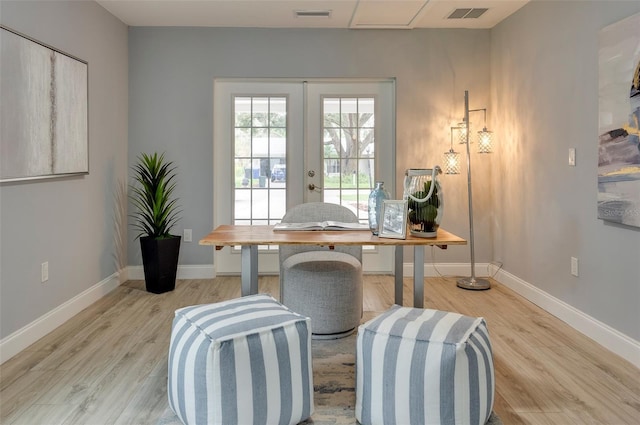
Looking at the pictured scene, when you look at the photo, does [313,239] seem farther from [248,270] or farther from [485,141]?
[485,141]

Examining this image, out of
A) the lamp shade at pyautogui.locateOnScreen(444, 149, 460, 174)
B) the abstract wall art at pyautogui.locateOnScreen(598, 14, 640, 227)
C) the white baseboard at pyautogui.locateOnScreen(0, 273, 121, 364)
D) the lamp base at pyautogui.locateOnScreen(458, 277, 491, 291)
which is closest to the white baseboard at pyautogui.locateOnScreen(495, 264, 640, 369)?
the lamp base at pyautogui.locateOnScreen(458, 277, 491, 291)

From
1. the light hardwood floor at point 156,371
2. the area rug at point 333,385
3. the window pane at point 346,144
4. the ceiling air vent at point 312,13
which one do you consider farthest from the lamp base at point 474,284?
the ceiling air vent at point 312,13

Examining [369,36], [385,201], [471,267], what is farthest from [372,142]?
[385,201]

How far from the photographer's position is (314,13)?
4.24 metres

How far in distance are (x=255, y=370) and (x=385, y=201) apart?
1095 mm

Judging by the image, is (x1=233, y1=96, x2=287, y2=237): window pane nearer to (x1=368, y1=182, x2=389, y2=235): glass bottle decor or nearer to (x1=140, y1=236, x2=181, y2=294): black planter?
(x1=140, y1=236, x2=181, y2=294): black planter

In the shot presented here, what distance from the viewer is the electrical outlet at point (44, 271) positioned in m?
3.09

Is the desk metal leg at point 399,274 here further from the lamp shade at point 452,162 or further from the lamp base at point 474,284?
the lamp shade at point 452,162

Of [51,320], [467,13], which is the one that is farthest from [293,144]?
[51,320]

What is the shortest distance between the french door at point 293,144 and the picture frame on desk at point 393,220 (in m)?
2.39

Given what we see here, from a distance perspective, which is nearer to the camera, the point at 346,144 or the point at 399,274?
the point at 399,274

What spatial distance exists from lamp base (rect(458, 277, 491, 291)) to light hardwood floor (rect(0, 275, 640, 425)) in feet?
1.35

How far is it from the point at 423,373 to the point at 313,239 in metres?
0.87

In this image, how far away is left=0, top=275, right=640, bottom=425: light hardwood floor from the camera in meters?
2.07
